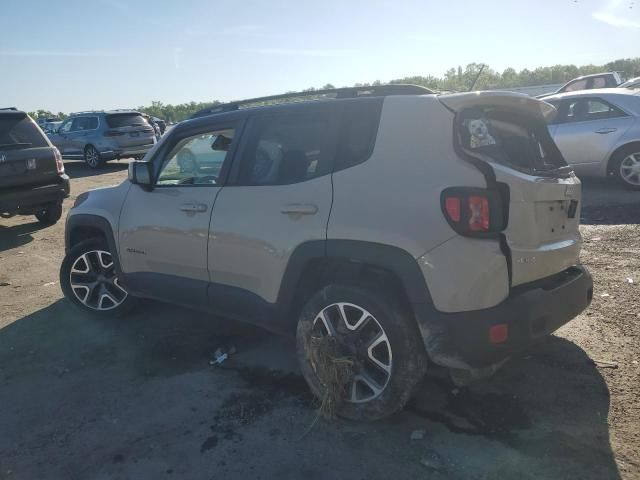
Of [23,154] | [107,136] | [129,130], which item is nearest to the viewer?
[23,154]

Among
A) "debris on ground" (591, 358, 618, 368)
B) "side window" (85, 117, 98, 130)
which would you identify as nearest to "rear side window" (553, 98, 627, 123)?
"debris on ground" (591, 358, 618, 368)

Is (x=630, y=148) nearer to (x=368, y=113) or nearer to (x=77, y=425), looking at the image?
(x=368, y=113)

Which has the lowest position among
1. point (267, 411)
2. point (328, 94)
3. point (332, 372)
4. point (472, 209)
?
point (267, 411)

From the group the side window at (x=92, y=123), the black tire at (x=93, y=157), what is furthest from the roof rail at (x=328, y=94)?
the side window at (x=92, y=123)

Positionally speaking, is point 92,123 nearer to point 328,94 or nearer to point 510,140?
point 328,94

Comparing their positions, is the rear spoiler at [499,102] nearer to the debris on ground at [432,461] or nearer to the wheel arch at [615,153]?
the debris on ground at [432,461]

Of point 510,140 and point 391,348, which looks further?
point 510,140

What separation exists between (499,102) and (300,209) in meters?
1.31

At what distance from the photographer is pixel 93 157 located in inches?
666

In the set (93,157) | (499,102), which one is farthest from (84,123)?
(499,102)

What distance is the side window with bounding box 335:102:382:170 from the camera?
9.62 feet

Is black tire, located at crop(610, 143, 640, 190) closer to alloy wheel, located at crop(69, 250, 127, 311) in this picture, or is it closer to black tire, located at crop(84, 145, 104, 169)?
alloy wheel, located at crop(69, 250, 127, 311)

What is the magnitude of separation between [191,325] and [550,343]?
115 inches

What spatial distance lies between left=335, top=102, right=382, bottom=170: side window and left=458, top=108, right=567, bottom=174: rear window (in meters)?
0.49
